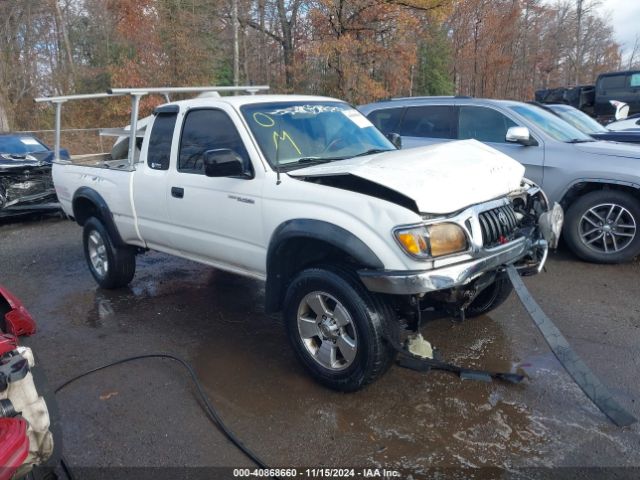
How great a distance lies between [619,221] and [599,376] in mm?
2923

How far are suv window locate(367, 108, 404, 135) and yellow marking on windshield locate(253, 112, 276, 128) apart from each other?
3.93m

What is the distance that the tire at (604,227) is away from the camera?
19.3ft

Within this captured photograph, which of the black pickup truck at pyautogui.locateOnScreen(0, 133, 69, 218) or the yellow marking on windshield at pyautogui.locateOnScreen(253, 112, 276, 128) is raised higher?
the yellow marking on windshield at pyautogui.locateOnScreen(253, 112, 276, 128)

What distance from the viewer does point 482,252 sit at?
10.7ft

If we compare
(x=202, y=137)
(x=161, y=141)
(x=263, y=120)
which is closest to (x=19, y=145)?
(x=161, y=141)

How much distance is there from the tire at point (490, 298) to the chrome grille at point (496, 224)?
36.3 inches

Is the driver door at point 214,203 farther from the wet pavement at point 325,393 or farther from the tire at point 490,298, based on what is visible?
the tire at point 490,298

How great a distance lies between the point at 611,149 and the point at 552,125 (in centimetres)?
95

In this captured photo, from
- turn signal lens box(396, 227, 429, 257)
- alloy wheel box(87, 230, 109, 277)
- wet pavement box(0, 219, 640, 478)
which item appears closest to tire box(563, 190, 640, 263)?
wet pavement box(0, 219, 640, 478)

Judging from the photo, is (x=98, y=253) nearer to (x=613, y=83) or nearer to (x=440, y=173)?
(x=440, y=173)

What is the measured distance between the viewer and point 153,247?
17.0 feet

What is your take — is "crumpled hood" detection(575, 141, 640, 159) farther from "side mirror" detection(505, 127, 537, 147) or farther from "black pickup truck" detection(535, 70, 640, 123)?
"black pickup truck" detection(535, 70, 640, 123)

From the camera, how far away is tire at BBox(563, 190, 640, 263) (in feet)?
19.3

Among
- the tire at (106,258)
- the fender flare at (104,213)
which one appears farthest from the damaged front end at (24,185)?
the fender flare at (104,213)
